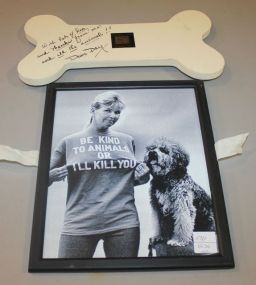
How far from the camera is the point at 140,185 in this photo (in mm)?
582

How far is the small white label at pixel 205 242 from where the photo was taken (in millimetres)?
525

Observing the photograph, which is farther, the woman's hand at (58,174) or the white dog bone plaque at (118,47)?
the white dog bone plaque at (118,47)

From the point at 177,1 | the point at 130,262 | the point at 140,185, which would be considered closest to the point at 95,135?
the point at 140,185

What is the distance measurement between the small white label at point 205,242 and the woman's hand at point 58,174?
0.77ft

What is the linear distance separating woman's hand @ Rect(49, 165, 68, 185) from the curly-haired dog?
0.46ft

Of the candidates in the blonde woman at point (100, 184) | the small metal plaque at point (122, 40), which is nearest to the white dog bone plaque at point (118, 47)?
the small metal plaque at point (122, 40)

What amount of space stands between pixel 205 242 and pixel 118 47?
0.45m


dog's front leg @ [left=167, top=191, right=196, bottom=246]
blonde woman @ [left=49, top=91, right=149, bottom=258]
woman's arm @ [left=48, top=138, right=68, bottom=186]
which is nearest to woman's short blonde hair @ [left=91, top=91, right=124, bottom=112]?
blonde woman @ [left=49, top=91, right=149, bottom=258]

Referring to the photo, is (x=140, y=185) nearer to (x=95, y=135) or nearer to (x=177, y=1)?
(x=95, y=135)

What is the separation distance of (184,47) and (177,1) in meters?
0.20

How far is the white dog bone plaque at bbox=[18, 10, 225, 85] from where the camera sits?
28.5 inches
